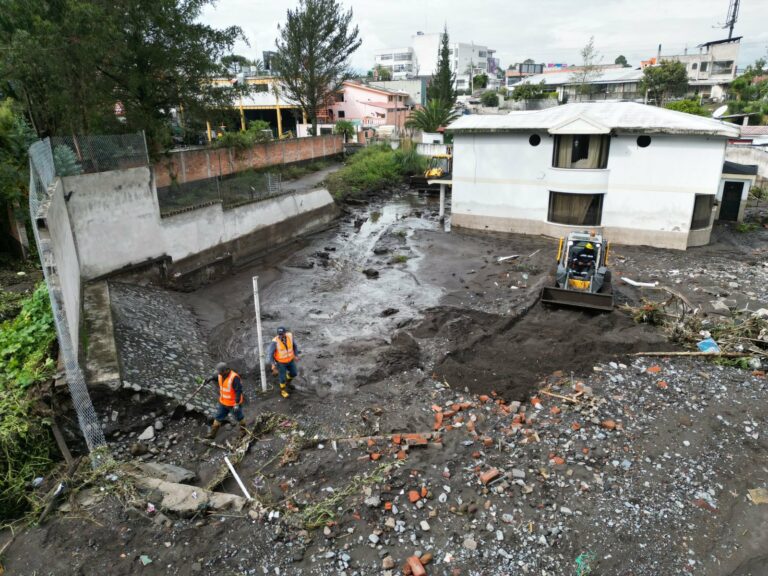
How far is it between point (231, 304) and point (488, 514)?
39.0 ft

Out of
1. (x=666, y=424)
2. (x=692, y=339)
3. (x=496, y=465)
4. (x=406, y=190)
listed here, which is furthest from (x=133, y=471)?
(x=406, y=190)

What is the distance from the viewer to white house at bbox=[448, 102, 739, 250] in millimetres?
21047

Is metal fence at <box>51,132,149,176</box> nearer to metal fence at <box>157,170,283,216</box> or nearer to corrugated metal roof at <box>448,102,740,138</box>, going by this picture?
metal fence at <box>157,170,283,216</box>

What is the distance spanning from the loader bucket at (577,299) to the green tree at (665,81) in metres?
57.1

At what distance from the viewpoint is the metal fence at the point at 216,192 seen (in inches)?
687

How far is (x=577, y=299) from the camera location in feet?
50.0

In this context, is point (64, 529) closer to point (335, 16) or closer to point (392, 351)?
point (392, 351)

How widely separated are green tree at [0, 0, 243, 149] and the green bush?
14.1 m

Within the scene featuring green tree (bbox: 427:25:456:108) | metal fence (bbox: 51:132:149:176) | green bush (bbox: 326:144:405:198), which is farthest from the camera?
green tree (bbox: 427:25:456:108)

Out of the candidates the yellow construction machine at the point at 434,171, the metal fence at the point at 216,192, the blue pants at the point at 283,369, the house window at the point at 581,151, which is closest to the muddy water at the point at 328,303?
the blue pants at the point at 283,369

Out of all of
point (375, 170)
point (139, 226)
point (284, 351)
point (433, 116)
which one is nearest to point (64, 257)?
point (139, 226)

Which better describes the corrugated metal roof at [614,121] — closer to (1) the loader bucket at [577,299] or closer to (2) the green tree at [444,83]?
(1) the loader bucket at [577,299]

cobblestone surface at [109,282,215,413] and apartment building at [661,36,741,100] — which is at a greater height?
apartment building at [661,36,741,100]

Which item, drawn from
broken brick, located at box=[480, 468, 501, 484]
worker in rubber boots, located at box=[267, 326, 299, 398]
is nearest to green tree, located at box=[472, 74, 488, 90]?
worker in rubber boots, located at box=[267, 326, 299, 398]
